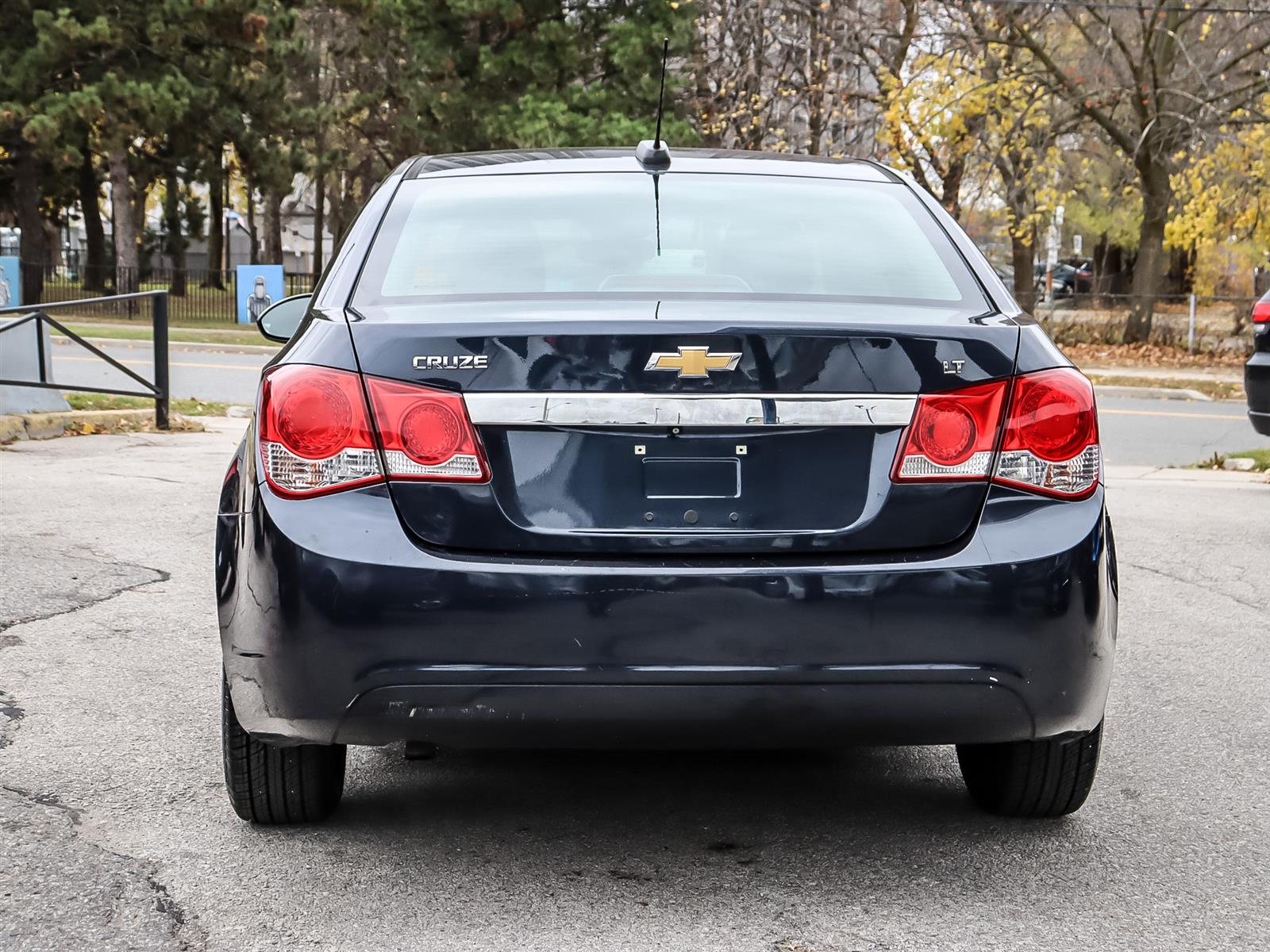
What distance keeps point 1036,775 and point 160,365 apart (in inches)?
437

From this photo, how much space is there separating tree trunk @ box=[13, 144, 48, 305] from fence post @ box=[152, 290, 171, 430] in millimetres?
25078

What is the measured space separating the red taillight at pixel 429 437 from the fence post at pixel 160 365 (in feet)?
35.3

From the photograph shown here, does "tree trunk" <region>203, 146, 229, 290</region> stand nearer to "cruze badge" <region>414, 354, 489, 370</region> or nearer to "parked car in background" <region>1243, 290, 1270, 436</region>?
"parked car in background" <region>1243, 290, 1270, 436</region>

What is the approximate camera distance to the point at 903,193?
4137 mm

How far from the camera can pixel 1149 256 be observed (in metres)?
29.9

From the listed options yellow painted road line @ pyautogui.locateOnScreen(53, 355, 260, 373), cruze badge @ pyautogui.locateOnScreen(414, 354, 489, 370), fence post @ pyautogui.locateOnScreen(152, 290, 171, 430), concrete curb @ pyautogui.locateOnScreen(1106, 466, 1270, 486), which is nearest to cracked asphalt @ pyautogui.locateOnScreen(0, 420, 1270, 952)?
cruze badge @ pyautogui.locateOnScreen(414, 354, 489, 370)

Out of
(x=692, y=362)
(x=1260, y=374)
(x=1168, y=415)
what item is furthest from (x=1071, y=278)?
(x=692, y=362)

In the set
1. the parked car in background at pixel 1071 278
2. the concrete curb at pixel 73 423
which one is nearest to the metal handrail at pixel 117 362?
the concrete curb at pixel 73 423

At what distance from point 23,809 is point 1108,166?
43.9 metres

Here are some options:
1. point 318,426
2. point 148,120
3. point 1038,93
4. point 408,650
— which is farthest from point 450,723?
point 148,120

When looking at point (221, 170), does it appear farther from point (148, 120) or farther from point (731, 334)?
point (731, 334)

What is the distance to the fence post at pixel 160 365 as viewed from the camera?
13.3 metres

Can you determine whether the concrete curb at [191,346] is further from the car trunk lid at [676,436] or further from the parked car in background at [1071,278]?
the parked car in background at [1071,278]

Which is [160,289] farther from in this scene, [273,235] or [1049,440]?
[1049,440]
